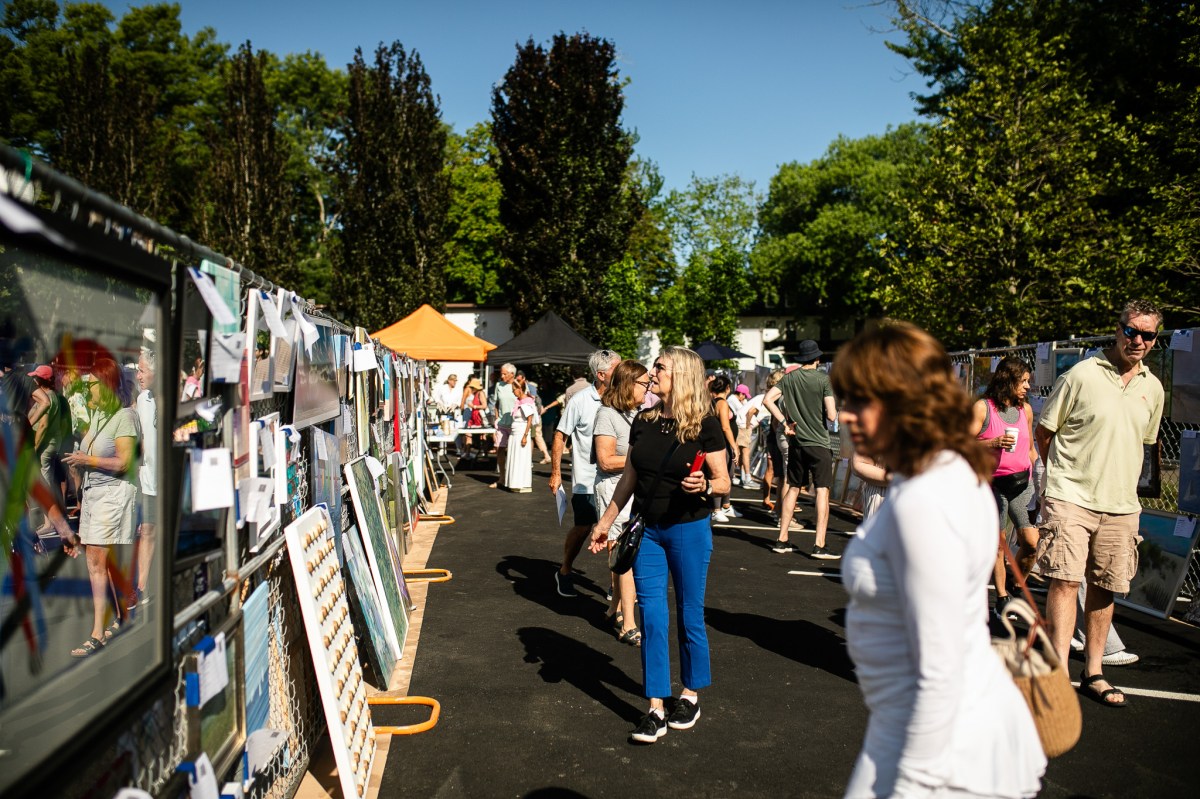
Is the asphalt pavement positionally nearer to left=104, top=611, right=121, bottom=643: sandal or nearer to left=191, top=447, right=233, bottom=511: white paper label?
left=191, top=447, right=233, bottom=511: white paper label

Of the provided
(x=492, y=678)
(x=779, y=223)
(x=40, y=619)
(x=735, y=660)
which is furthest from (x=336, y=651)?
(x=779, y=223)

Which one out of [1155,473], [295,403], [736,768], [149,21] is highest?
[149,21]

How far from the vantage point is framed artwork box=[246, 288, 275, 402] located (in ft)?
11.0

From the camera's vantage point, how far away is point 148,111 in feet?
104

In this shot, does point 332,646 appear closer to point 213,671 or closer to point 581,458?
point 213,671

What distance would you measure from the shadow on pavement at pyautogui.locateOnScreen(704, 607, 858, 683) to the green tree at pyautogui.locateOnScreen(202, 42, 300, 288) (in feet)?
99.0

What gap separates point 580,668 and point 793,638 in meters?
1.68

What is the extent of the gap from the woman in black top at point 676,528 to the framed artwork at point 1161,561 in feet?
15.4

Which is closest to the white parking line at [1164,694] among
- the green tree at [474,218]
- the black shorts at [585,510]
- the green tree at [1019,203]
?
the black shorts at [585,510]

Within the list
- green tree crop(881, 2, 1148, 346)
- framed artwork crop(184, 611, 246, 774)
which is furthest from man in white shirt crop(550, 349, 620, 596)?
green tree crop(881, 2, 1148, 346)

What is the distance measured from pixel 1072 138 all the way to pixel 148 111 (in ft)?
97.3

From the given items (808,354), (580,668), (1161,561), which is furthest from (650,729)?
(808,354)

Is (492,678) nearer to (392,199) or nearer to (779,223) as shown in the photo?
(392,199)

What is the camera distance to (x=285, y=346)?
13.1 ft
